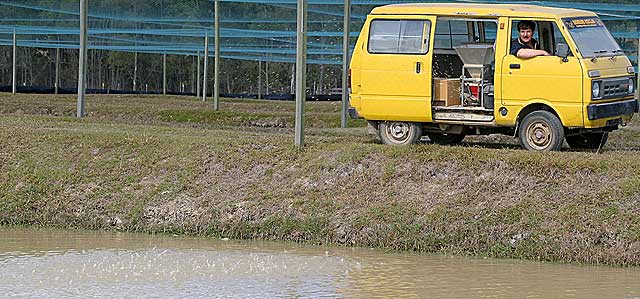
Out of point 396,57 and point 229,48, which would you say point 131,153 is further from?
point 229,48

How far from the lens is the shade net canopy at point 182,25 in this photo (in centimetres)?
4778

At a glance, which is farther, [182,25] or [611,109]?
[182,25]

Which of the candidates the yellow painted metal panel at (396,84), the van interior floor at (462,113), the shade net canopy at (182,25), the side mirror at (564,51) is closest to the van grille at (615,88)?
the side mirror at (564,51)

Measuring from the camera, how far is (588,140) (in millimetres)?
20125

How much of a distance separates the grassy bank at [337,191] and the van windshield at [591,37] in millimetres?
1481

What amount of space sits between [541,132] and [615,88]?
123 centimetres

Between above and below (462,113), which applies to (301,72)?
above

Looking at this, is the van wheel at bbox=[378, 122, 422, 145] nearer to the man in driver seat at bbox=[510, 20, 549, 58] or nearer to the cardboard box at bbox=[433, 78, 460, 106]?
the cardboard box at bbox=[433, 78, 460, 106]

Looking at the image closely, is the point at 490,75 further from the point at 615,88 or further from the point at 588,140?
the point at 588,140

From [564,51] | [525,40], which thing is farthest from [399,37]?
[564,51]

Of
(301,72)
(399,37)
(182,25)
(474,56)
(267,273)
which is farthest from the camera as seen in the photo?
(182,25)

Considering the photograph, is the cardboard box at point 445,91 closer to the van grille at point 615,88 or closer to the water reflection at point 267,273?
the van grille at point 615,88

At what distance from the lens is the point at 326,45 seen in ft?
155

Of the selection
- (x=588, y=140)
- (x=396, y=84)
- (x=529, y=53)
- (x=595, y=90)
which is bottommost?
(x=588, y=140)
